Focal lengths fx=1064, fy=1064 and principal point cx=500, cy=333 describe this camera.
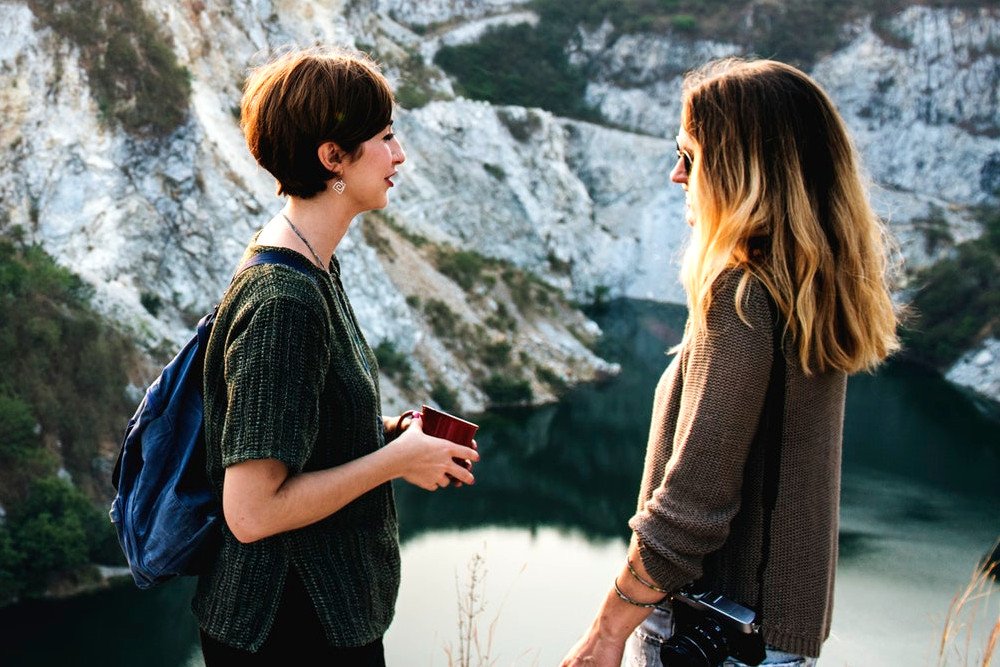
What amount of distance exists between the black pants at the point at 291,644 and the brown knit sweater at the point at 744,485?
560 mm

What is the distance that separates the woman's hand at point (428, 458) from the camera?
70.1 inches

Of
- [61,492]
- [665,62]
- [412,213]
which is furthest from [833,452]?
[665,62]

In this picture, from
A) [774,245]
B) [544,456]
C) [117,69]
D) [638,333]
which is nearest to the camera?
[774,245]

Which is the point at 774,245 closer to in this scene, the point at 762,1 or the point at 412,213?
the point at 412,213

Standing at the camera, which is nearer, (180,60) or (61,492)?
(61,492)

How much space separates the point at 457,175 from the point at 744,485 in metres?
31.7

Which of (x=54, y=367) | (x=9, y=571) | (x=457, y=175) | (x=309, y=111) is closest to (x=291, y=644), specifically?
(x=309, y=111)

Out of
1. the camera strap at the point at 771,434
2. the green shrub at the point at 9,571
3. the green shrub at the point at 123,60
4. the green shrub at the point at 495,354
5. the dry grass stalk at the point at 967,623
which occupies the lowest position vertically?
the green shrub at the point at 9,571

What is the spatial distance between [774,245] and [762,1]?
4798 centimetres

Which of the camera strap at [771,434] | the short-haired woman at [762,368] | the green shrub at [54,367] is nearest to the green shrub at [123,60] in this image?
the green shrub at [54,367]

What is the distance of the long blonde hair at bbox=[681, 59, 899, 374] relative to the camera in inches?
66.0

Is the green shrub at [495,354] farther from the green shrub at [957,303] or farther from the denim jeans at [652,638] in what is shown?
the denim jeans at [652,638]

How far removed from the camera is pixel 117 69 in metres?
19.7

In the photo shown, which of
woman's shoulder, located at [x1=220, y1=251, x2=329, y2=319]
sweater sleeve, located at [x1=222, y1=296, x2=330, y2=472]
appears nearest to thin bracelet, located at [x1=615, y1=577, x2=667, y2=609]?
sweater sleeve, located at [x1=222, y1=296, x2=330, y2=472]
